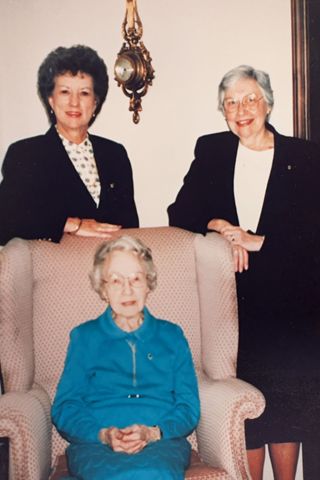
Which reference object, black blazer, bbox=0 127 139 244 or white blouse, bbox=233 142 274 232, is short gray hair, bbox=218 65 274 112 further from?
black blazer, bbox=0 127 139 244

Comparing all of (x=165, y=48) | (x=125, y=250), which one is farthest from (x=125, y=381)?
(x=165, y=48)

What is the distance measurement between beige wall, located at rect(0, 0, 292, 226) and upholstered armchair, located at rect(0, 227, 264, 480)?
524 mm

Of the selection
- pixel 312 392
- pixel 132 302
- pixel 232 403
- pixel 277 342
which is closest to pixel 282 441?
pixel 312 392

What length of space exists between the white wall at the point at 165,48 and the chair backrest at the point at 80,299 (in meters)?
0.53

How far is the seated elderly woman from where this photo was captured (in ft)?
6.04

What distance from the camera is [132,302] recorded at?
2012 mm

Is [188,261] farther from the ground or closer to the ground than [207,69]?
closer to the ground

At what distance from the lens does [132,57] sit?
2.41 meters

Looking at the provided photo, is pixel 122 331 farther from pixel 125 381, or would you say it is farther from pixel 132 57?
pixel 132 57

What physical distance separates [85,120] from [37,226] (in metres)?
0.45

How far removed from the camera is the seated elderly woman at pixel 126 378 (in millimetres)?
1840

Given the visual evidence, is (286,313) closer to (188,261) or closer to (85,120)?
(188,261)

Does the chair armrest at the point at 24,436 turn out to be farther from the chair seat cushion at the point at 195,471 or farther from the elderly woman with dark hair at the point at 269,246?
the elderly woman with dark hair at the point at 269,246

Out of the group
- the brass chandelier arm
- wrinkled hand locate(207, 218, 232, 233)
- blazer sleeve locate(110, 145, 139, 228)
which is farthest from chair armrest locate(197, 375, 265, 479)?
the brass chandelier arm
